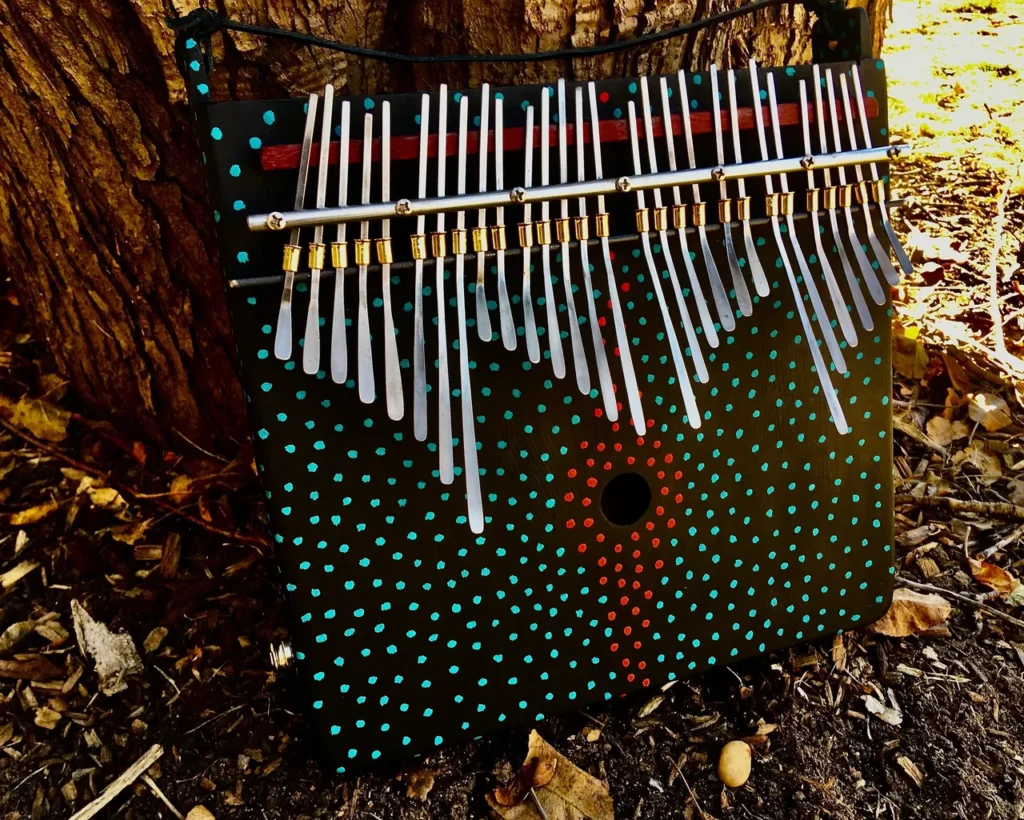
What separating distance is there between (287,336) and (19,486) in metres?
1.13

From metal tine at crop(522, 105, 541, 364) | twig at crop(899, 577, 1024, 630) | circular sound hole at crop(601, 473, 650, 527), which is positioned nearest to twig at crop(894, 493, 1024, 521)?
twig at crop(899, 577, 1024, 630)

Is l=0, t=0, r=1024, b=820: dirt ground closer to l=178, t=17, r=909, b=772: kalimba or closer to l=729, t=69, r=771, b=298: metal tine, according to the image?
l=178, t=17, r=909, b=772: kalimba

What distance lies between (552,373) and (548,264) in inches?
7.2

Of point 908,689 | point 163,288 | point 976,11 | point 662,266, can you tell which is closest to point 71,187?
point 163,288

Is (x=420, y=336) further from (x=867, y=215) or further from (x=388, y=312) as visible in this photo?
(x=867, y=215)

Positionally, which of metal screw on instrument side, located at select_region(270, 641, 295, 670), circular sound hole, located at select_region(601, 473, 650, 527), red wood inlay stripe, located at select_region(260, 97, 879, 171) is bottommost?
metal screw on instrument side, located at select_region(270, 641, 295, 670)

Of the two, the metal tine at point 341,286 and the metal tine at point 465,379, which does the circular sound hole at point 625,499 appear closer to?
the metal tine at point 465,379

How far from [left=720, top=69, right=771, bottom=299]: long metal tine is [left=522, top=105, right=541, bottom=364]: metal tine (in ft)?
1.03

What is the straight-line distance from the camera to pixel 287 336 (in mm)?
1079

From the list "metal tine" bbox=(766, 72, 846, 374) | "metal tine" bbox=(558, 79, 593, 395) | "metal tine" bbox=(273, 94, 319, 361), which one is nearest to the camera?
"metal tine" bbox=(273, 94, 319, 361)

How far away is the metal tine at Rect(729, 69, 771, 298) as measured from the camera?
1.25 metres

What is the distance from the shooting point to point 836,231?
136 centimetres

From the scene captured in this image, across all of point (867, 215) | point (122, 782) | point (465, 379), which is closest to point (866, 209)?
point (867, 215)

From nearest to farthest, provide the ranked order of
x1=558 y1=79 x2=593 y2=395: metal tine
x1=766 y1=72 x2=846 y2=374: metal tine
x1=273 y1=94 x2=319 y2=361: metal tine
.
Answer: x1=273 y1=94 x2=319 y2=361: metal tine
x1=558 y1=79 x2=593 y2=395: metal tine
x1=766 y1=72 x2=846 y2=374: metal tine
